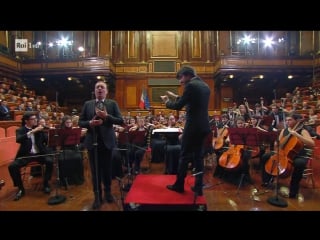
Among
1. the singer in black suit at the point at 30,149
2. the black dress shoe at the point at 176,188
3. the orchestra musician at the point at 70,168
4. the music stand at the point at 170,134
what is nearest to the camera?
the black dress shoe at the point at 176,188

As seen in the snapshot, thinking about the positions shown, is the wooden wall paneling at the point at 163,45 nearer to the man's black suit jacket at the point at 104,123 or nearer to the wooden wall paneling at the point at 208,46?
the wooden wall paneling at the point at 208,46

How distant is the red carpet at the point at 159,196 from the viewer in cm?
290

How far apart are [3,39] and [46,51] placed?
2.40 metres

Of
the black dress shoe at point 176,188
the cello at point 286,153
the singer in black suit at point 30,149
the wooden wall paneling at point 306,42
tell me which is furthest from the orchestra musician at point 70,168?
the wooden wall paneling at point 306,42

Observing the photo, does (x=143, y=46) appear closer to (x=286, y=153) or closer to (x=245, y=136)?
(x=245, y=136)

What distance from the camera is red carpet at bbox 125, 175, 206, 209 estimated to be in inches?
114

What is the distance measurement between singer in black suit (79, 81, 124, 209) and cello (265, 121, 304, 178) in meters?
2.36

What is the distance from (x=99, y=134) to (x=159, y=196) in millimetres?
1091

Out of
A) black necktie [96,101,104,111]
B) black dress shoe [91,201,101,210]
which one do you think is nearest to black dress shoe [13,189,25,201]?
black dress shoe [91,201,101,210]

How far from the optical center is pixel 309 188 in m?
4.17

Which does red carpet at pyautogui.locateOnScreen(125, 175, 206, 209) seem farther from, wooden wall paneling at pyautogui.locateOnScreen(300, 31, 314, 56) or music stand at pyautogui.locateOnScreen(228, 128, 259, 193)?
wooden wall paneling at pyautogui.locateOnScreen(300, 31, 314, 56)

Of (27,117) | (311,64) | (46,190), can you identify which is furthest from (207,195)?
(311,64)

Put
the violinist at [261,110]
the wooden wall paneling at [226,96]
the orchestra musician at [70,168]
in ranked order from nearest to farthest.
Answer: the orchestra musician at [70,168] < the violinist at [261,110] < the wooden wall paneling at [226,96]

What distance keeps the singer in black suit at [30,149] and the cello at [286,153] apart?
Result: 3527mm
